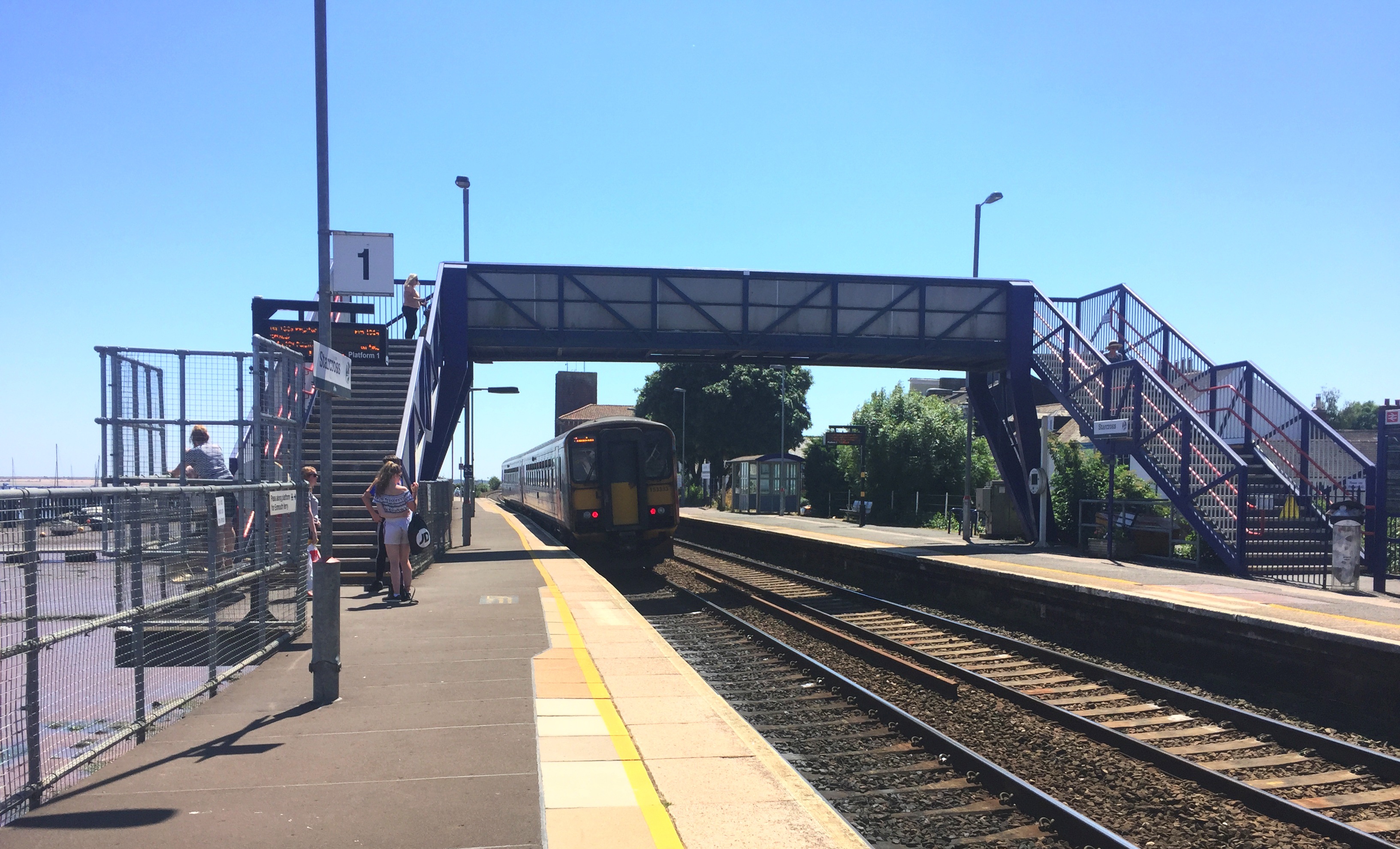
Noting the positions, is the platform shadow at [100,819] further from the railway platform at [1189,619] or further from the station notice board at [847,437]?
the station notice board at [847,437]

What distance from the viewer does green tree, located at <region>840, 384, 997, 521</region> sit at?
3953 centimetres

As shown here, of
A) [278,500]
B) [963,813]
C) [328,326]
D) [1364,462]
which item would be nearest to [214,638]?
[278,500]

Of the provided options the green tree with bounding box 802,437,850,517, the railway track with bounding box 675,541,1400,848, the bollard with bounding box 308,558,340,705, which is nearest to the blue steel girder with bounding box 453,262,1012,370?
the railway track with bounding box 675,541,1400,848

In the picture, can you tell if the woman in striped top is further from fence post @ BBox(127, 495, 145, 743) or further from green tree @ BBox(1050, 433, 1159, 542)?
green tree @ BBox(1050, 433, 1159, 542)

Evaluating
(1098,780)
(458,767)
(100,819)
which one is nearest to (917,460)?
(1098,780)

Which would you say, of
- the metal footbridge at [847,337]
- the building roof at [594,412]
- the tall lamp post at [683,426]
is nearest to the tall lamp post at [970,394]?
the metal footbridge at [847,337]

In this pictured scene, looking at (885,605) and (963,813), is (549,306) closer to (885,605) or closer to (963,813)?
(885,605)

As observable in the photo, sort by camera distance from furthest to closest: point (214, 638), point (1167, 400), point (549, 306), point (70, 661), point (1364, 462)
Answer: point (549, 306)
point (1167, 400)
point (1364, 462)
point (214, 638)
point (70, 661)

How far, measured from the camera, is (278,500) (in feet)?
25.1

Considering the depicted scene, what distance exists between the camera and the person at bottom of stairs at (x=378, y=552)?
11.1 m

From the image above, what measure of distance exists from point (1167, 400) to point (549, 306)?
12.5 m

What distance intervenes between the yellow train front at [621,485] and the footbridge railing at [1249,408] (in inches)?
375

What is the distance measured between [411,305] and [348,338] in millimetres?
3797

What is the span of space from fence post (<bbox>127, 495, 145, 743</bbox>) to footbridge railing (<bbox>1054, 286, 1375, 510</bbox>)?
1486cm
